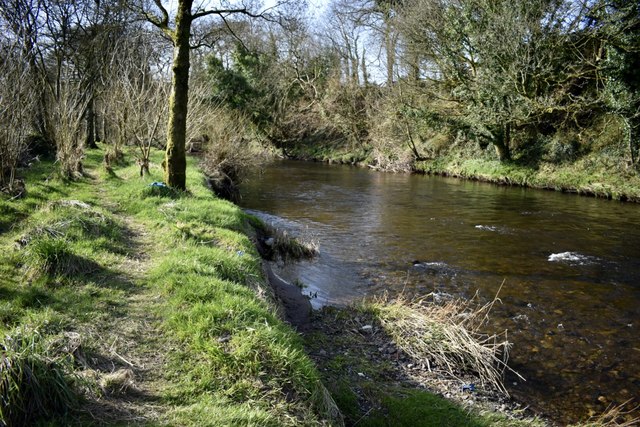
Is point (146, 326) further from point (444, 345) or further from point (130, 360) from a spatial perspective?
point (444, 345)

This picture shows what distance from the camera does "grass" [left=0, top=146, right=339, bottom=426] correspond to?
340 cm

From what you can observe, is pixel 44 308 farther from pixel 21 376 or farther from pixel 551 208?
pixel 551 208

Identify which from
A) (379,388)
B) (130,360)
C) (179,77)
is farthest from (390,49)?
(130,360)

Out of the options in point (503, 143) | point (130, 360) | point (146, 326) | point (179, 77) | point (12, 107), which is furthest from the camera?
point (503, 143)

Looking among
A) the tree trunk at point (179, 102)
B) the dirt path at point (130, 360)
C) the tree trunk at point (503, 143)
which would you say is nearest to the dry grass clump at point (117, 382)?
the dirt path at point (130, 360)

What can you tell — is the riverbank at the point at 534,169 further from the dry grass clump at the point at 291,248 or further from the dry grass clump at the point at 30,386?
the dry grass clump at the point at 30,386

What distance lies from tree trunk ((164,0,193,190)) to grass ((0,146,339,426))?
348cm

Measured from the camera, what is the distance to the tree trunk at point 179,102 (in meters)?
Answer: 10.8

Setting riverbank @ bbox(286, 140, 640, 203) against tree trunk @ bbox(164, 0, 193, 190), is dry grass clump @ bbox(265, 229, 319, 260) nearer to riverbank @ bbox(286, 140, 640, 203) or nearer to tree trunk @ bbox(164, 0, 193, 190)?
tree trunk @ bbox(164, 0, 193, 190)

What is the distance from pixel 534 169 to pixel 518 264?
49.4ft

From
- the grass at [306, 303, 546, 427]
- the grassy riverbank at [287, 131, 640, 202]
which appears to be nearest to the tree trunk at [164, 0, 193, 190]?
the grass at [306, 303, 546, 427]

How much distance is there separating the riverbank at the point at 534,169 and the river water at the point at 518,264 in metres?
1.06

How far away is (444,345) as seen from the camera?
612 cm

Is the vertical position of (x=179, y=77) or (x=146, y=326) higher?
(x=179, y=77)
